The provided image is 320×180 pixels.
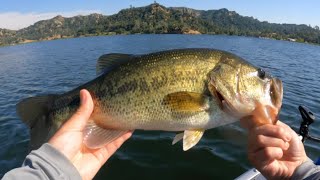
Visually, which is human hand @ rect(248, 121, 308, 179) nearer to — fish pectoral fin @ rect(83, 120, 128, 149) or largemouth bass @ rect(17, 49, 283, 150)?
largemouth bass @ rect(17, 49, 283, 150)

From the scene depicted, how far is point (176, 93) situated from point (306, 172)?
1841 millimetres

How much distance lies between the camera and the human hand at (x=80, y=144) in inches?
133

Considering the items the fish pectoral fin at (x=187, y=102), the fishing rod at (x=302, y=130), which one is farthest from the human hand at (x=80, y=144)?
the fishing rod at (x=302, y=130)

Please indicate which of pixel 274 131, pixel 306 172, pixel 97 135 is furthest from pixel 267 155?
pixel 97 135

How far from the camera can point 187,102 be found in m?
3.79

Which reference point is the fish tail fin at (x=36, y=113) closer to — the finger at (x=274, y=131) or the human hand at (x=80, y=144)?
the human hand at (x=80, y=144)

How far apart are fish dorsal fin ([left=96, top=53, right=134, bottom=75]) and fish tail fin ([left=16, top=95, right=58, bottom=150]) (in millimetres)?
726

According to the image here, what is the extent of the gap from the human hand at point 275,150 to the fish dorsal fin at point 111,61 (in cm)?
166

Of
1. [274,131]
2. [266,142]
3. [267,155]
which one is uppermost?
[274,131]

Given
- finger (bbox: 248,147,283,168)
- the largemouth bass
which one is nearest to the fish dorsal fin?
the largemouth bass

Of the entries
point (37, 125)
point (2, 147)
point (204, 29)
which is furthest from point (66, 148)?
point (204, 29)

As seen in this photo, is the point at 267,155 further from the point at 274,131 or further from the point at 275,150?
the point at 274,131

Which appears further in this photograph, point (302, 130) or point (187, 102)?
point (302, 130)

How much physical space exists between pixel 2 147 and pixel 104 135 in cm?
998
